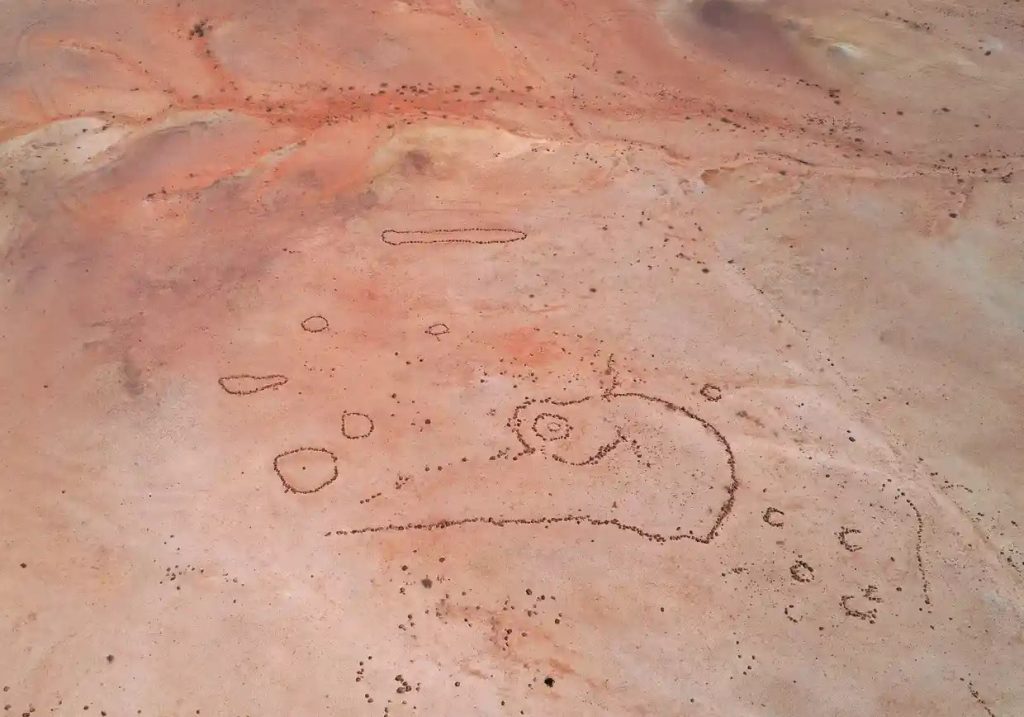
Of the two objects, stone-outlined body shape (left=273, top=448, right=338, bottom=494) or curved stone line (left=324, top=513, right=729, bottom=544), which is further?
stone-outlined body shape (left=273, top=448, right=338, bottom=494)

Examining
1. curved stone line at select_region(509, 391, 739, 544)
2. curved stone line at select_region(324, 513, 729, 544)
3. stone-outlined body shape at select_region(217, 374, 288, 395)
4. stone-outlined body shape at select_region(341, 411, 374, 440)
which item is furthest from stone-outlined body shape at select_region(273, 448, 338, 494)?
curved stone line at select_region(509, 391, 739, 544)

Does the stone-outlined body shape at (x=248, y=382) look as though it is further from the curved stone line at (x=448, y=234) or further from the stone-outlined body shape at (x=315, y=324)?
the curved stone line at (x=448, y=234)

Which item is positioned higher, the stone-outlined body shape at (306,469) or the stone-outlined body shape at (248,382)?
the stone-outlined body shape at (248,382)

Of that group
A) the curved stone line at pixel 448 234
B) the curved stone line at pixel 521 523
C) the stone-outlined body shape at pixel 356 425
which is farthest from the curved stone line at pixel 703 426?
the curved stone line at pixel 448 234

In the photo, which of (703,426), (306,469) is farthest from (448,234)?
(703,426)

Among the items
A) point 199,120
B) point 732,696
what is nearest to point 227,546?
point 732,696

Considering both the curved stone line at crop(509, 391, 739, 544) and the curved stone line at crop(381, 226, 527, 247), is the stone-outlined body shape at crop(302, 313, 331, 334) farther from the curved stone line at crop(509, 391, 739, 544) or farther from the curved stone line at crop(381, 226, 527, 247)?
the curved stone line at crop(509, 391, 739, 544)
